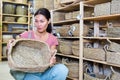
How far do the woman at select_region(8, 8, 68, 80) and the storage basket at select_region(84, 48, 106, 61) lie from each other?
67 cm

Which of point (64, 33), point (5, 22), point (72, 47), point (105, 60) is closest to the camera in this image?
point (105, 60)

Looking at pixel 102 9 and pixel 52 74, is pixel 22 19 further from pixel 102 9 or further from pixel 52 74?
pixel 52 74

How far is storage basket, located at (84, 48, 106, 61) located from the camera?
2.43 meters

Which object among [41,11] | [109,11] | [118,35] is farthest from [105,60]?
[41,11]

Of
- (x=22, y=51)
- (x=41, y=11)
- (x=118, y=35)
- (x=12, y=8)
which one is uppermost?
(x=12, y=8)

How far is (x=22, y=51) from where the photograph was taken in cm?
199

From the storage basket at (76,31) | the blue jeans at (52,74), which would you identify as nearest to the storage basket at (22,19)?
the storage basket at (76,31)

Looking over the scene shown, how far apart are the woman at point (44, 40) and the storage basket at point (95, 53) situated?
666mm

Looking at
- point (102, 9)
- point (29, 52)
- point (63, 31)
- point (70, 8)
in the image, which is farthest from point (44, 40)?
point (70, 8)

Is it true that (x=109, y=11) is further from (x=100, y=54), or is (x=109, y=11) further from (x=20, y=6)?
(x=20, y=6)

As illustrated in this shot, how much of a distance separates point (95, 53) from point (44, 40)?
2.60 feet

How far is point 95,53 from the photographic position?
2.52 m

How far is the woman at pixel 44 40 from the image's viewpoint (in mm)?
1817

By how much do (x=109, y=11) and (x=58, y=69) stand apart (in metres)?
1.02
